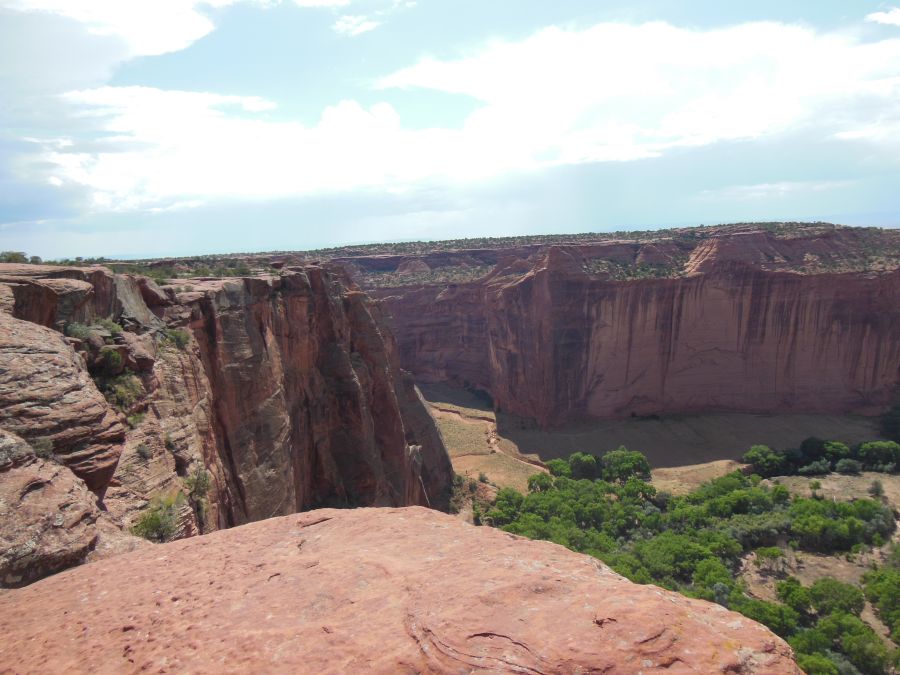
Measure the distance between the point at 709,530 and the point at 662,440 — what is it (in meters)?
16.5

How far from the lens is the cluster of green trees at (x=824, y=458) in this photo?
37.3 meters

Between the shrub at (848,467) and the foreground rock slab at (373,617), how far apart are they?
39.8 meters

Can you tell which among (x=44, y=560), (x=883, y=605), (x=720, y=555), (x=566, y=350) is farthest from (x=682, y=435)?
(x=44, y=560)

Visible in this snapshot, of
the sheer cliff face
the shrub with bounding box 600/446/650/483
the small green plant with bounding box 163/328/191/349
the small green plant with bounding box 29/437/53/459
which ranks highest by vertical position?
the small green plant with bounding box 163/328/191/349

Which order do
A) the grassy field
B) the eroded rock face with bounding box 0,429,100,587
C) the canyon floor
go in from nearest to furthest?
the eroded rock face with bounding box 0,429,100,587 → the canyon floor → the grassy field

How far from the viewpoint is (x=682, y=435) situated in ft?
149

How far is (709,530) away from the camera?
2931cm

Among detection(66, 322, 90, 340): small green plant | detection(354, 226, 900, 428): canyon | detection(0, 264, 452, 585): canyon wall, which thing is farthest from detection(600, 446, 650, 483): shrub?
detection(66, 322, 90, 340): small green plant

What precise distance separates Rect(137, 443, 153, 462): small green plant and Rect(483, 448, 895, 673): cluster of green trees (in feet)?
66.5

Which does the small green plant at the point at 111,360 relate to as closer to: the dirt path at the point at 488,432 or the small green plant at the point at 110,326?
the small green plant at the point at 110,326

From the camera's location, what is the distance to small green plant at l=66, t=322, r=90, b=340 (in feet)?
36.6

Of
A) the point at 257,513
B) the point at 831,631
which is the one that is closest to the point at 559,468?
the point at 831,631

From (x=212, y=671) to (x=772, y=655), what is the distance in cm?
470

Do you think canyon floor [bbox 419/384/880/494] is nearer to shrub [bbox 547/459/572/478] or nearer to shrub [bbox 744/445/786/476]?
shrub [bbox 744/445/786/476]
